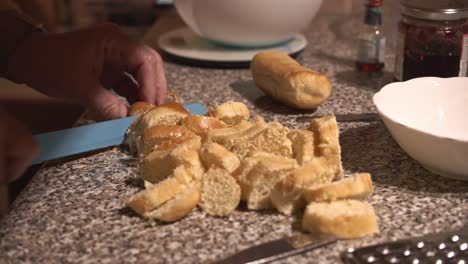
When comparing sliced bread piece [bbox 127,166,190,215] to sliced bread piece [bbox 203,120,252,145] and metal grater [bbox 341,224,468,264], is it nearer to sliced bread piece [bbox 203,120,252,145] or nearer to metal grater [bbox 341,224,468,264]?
sliced bread piece [bbox 203,120,252,145]

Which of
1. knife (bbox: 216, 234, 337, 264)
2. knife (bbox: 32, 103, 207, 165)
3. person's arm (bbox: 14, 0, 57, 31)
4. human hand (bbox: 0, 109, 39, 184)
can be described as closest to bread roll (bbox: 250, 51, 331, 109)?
knife (bbox: 32, 103, 207, 165)

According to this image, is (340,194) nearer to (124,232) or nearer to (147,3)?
(124,232)

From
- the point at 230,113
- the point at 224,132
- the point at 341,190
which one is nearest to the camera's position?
the point at 341,190

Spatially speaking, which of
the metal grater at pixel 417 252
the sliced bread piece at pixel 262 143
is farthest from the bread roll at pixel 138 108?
the metal grater at pixel 417 252

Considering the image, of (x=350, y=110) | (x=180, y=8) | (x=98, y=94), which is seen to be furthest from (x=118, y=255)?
(x=180, y=8)

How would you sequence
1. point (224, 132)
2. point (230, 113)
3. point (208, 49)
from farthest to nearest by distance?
point (208, 49) → point (230, 113) → point (224, 132)

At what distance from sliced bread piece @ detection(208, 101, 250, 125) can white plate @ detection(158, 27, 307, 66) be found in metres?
0.34

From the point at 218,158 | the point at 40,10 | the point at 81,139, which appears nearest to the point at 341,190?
the point at 218,158

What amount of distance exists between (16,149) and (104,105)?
0.37 m

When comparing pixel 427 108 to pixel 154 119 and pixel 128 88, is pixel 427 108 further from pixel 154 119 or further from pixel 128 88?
pixel 128 88

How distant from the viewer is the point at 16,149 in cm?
57

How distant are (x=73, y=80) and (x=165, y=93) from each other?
170mm

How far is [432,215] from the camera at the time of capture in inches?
28.2

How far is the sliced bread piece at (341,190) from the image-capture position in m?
0.68
